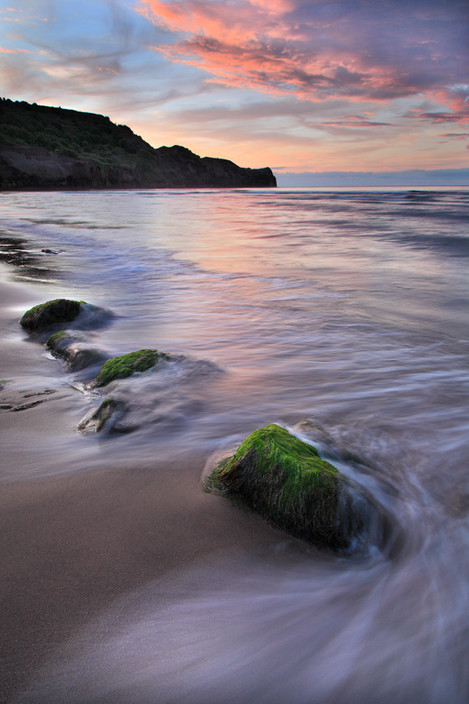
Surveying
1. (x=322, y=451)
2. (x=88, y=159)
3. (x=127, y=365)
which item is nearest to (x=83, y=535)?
(x=322, y=451)

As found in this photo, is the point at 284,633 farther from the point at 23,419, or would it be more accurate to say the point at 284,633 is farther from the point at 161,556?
the point at 23,419

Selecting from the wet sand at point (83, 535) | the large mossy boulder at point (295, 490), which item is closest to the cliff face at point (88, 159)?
the wet sand at point (83, 535)

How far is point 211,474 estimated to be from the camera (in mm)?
2588

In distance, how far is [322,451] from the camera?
274 cm

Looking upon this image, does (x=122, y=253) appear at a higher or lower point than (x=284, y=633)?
higher

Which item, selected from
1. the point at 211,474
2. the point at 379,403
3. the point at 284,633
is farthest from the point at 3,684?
the point at 379,403

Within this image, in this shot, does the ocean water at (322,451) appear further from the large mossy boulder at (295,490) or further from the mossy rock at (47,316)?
the mossy rock at (47,316)

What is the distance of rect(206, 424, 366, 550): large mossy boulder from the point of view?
2.05 metres

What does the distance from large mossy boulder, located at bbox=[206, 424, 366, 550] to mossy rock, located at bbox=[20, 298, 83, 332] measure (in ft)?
12.0

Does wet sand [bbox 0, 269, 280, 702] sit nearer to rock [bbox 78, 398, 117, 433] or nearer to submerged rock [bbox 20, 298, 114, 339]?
rock [bbox 78, 398, 117, 433]

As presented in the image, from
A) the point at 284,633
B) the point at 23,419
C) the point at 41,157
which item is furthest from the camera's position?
the point at 41,157

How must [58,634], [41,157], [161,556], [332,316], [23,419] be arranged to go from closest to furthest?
1. [58,634]
2. [161,556]
3. [23,419]
4. [332,316]
5. [41,157]

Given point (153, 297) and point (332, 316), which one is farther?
point (153, 297)

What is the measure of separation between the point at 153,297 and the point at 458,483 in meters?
6.07
